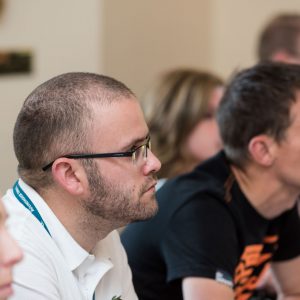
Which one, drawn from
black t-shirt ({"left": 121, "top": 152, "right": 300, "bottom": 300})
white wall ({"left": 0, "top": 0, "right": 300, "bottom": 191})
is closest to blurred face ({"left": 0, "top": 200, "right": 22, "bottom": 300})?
black t-shirt ({"left": 121, "top": 152, "right": 300, "bottom": 300})

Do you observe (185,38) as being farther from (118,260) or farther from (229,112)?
(118,260)

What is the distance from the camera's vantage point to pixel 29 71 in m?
2.91

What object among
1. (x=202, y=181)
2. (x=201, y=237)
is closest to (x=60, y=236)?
(x=201, y=237)

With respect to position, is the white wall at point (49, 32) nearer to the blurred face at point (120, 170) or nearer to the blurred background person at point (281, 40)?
the blurred background person at point (281, 40)

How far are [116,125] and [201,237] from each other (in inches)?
19.1

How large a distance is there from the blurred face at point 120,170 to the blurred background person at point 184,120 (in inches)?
47.8

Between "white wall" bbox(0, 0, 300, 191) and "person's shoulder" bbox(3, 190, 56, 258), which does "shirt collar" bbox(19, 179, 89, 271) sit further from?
"white wall" bbox(0, 0, 300, 191)

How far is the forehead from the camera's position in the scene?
1238mm

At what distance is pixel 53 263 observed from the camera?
121cm

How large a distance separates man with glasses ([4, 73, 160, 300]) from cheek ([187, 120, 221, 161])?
1259 millimetres

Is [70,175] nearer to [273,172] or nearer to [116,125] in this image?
[116,125]

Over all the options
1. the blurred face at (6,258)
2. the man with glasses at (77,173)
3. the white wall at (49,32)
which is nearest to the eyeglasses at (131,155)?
the man with glasses at (77,173)

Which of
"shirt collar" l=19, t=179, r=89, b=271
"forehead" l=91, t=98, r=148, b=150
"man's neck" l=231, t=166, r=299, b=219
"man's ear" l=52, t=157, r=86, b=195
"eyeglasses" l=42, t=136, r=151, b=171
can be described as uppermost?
"forehead" l=91, t=98, r=148, b=150

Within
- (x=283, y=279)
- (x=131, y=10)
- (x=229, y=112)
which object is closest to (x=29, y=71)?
(x=131, y=10)
